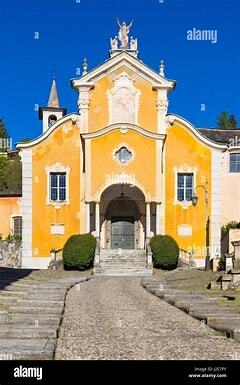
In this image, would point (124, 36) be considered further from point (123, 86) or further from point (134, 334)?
point (134, 334)

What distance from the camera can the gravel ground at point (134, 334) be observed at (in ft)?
31.3

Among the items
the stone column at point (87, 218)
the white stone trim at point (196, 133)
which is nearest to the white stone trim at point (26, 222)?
the stone column at point (87, 218)

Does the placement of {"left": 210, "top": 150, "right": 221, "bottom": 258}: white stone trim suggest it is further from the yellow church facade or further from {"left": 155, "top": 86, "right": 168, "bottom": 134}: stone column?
{"left": 155, "top": 86, "right": 168, "bottom": 134}: stone column

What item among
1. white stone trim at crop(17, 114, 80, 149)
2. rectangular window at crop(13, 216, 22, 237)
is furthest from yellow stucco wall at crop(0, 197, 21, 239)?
white stone trim at crop(17, 114, 80, 149)

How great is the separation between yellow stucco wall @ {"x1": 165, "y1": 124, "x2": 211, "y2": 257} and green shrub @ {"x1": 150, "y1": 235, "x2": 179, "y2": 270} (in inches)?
139

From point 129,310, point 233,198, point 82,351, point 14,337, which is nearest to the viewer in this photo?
point 82,351

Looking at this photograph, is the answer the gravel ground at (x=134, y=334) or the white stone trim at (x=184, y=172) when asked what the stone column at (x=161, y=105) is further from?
the gravel ground at (x=134, y=334)

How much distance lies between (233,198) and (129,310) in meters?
30.6

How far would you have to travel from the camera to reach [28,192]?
4009 centimetres

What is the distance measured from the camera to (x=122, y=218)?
136ft

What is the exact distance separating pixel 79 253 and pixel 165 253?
4830 mm
